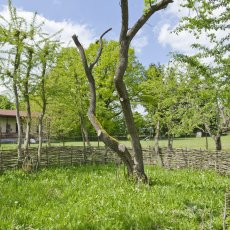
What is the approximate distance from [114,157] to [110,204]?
11.6 metres

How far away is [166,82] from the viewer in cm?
2194

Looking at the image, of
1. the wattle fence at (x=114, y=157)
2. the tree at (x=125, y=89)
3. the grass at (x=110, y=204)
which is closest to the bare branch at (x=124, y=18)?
the tree at (x=125, y=89)

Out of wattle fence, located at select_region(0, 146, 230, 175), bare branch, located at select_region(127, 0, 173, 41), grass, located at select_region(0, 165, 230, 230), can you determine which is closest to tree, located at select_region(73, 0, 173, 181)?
bare branch, located at select_region(127, 0, 173, 41)

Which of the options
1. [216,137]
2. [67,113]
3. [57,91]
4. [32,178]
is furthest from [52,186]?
[67,113]

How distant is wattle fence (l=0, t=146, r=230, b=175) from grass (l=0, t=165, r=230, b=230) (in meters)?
3.31

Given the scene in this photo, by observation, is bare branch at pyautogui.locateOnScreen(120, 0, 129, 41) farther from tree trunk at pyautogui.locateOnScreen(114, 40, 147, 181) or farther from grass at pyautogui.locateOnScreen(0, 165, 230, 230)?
grass at pyautogui.locateOnScreen(0, 165, 230, 230)

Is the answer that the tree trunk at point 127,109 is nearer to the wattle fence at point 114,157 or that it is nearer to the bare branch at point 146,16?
the bare branch at point 146,16

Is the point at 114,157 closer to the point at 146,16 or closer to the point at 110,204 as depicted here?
the point at 146,16

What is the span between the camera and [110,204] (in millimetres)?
8008

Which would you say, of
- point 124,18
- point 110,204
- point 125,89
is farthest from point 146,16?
point 110,204

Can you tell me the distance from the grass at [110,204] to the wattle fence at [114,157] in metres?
3.31

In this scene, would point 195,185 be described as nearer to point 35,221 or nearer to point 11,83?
point 35,221

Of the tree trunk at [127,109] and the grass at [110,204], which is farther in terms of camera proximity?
the tree trunk at [127,109]

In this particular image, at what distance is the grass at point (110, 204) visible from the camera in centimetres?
658
